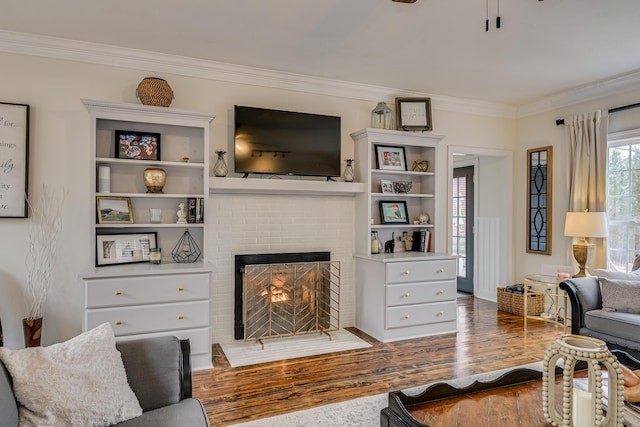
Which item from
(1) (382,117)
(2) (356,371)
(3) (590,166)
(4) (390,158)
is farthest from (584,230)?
(2) (356,371)

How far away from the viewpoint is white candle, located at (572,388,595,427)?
1578 mm

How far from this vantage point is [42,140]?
3322 millimetres

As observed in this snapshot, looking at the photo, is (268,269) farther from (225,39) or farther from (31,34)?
(31,34)

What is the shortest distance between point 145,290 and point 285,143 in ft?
6.01

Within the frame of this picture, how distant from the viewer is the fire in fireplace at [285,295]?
3.89 metres

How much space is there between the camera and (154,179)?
345 cm

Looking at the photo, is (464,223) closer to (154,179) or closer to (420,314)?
(420,314)

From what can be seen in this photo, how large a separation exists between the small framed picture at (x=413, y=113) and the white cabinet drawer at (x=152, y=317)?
2.84 metres

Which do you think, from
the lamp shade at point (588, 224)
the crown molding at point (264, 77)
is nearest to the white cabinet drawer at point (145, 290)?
the crown molding at point (264, 77)

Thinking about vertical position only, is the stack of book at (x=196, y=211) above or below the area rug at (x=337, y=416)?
above

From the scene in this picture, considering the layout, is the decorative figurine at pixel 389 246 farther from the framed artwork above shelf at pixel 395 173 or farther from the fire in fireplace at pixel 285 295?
the framed artwork above shelf at pixel 395 173

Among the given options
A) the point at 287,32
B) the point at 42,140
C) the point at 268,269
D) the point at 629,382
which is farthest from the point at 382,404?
the point at 42,140

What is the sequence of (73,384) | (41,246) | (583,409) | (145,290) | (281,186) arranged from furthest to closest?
(281,186)
(41,246)
(145,290)
(583,409)
(73,384)

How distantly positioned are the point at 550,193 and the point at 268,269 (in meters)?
3.57
